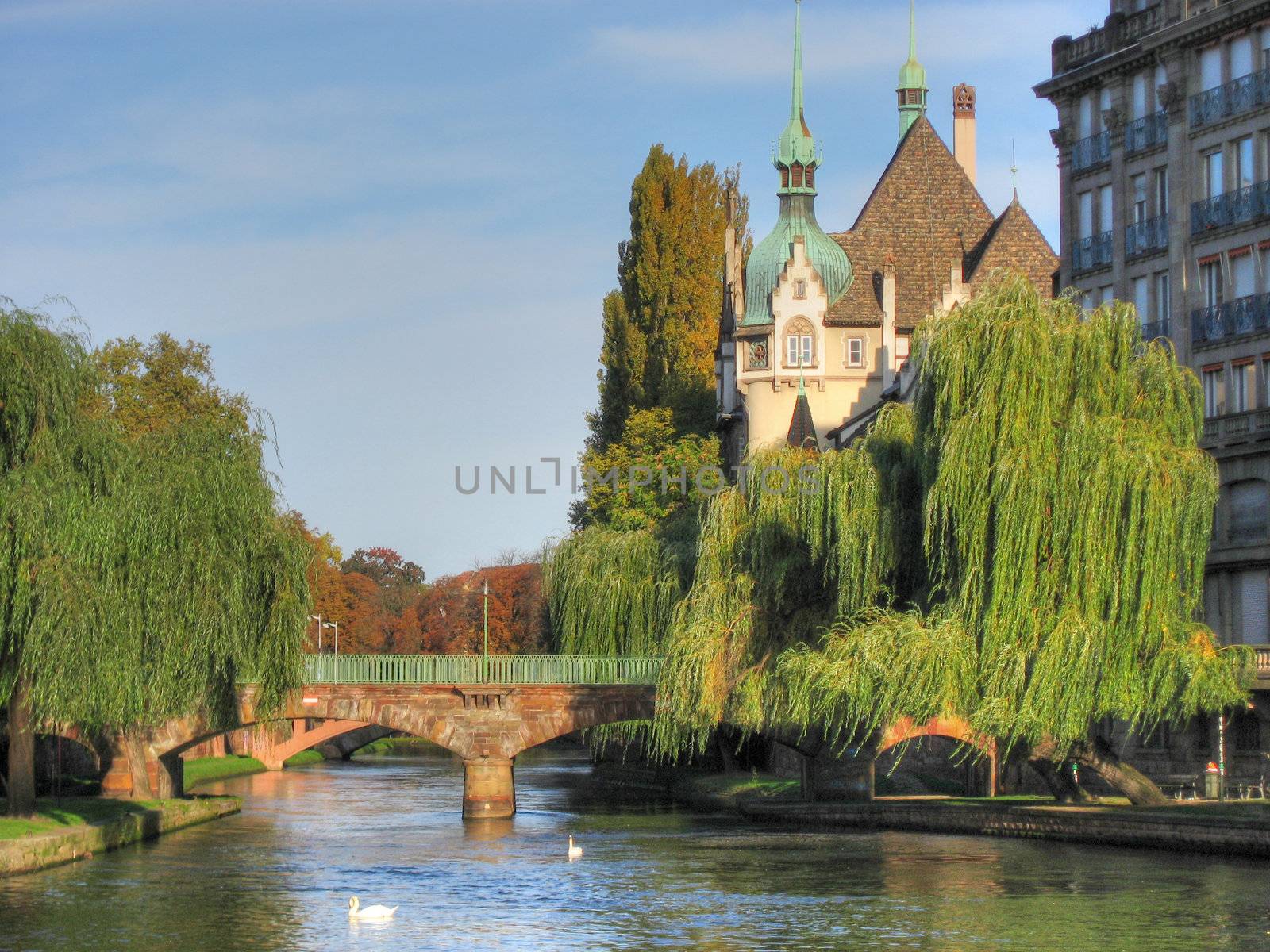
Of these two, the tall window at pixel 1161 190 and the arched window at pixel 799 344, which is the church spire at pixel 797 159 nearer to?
the arched window at pixel 799 344

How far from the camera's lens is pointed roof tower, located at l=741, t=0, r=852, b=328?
8556 centimetres

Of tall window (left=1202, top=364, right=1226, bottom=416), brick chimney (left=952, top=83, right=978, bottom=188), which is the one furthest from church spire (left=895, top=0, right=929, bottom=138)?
tall window (left=1202, top=364, right=1226, bottom=416)

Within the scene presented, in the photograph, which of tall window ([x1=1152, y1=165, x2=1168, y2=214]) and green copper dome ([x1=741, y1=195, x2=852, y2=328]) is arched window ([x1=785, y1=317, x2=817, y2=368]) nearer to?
green copper dome ([x1=741, y1=195, x2=852, y2=328])

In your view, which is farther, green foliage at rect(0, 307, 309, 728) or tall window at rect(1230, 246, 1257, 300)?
tall window at rect(1230, 246, 1257, 300)

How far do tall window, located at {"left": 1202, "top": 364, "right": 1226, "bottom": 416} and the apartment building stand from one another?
1.8 inches

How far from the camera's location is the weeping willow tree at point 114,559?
38.5 meters

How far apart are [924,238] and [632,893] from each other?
55.6m

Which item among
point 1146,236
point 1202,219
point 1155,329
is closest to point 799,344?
point 1146,236

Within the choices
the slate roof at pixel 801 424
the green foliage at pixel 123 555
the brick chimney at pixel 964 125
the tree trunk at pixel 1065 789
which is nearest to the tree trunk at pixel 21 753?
the green foliage at pixel 123 555

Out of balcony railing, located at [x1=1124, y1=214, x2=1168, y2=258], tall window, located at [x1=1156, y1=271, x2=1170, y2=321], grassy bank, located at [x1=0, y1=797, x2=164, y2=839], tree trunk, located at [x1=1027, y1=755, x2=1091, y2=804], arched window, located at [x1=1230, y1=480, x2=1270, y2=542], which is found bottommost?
grassy bank, located at [x1=0, y1=797, x2=164, y2=839]

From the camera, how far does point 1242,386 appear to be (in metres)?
53.5

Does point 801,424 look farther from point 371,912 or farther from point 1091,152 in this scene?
point 371,912

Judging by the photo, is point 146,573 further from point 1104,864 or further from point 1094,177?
point 1094,177

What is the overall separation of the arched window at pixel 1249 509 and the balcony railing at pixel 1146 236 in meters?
7.47
